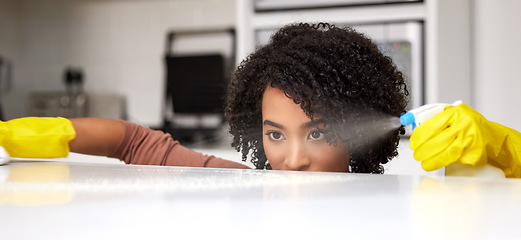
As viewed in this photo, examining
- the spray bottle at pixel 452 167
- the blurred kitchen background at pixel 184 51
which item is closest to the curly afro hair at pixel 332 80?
the spray bottle at pixel 452 167

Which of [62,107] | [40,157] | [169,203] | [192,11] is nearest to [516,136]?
[169,203]

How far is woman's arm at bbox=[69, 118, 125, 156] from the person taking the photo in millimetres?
623

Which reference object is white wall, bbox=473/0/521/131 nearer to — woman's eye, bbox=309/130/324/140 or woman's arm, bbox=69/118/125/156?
woman's eye, bbox=309/130/324/140

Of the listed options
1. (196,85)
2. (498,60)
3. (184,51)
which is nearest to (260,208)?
(498,60)

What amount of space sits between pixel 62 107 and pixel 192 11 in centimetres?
79

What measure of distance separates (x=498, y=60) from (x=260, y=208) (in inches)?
30.2

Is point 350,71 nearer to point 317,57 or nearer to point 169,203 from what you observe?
point 317,57

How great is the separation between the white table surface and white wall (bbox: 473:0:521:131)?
0.50 m

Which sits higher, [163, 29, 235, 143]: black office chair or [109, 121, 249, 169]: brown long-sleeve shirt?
[163, 29, 235, 143]: black office chair

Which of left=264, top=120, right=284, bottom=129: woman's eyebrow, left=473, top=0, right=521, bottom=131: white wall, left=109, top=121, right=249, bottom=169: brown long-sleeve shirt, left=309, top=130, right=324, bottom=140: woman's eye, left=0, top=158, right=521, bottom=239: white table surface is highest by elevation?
left=473, top=0, right=521, bottom=131: white wall

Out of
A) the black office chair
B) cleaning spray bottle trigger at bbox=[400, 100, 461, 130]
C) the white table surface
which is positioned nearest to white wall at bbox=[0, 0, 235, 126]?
the black office chair

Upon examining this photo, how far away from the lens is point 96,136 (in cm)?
65

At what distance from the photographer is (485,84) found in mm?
929

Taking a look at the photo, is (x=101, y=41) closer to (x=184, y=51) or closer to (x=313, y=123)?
(x=184, y=51)
